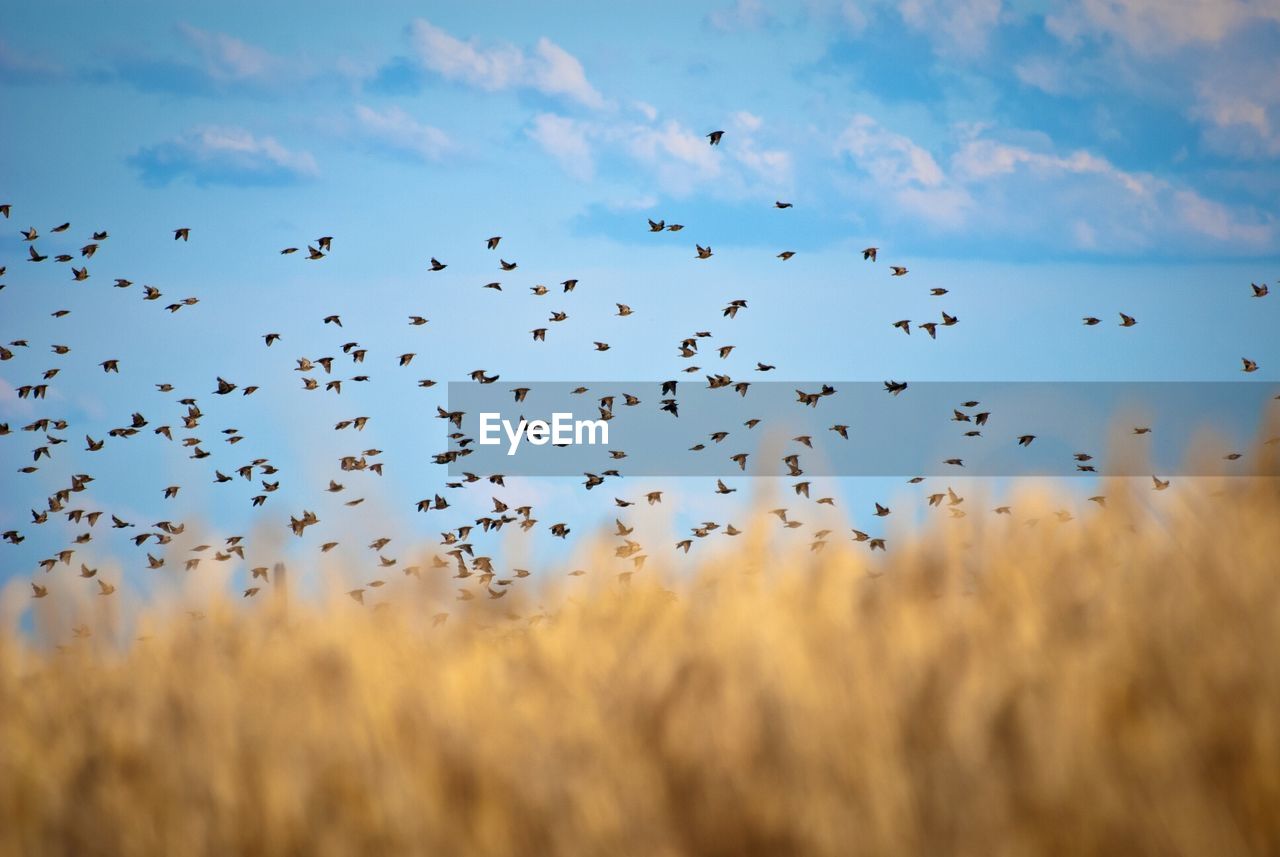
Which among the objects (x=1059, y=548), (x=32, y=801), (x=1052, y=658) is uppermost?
(x=1059, y=548)

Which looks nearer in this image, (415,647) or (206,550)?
(415,647)

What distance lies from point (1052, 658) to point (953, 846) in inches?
38.0

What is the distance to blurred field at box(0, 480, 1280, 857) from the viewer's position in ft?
11.1

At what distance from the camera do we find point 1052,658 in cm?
401

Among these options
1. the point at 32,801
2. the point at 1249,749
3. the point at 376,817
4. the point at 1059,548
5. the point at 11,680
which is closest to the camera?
the point at 1249,749

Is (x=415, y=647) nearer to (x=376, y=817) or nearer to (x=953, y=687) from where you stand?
(x=376, y=817)

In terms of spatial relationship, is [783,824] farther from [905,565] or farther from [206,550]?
[206,550]

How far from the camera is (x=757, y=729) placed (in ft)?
12.8

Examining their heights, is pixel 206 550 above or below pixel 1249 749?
above

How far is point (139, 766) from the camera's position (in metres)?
4.82

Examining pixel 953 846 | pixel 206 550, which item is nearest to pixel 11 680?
pixel 206 550

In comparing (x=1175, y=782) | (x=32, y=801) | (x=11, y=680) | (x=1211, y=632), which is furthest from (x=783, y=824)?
(x=11, y=680)

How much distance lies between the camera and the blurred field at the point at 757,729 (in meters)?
3.39

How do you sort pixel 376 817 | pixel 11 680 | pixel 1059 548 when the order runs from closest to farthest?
pixel 376 817
pixel 1059 548
pixel 11 680
